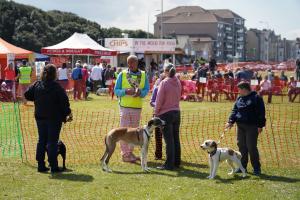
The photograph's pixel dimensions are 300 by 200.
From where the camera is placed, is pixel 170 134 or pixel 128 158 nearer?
pixel 170 134

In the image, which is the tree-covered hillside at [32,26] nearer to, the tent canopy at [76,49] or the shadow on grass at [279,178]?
the tent canopy at [76,49]

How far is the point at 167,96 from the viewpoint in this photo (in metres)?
Result: 8.62

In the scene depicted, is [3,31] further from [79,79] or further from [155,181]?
[155,181]

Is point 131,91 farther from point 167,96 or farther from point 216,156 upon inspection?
point 216,156

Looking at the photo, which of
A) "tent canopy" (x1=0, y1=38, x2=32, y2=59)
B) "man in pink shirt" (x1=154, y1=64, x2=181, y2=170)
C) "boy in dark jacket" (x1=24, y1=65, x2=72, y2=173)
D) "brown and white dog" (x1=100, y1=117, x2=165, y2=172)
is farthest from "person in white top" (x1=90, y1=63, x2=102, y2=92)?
"boy in dark jacket" (x1=24, y1=65, x2=72, y2=173)

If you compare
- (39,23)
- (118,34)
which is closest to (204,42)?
(118,34)

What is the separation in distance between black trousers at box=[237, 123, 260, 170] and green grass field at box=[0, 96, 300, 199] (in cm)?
30

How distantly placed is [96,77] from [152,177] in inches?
781

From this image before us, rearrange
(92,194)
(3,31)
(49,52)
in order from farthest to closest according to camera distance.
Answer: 1. (3,31)
2. (49,52)
3. (92,194)

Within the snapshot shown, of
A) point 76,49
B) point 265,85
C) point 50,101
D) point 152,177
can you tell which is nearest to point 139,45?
point 76,49

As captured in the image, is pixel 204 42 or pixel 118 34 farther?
pixel 204 42

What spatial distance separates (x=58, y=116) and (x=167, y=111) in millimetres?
1846

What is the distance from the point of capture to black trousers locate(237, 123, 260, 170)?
26.9 feet

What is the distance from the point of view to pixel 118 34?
3770 inches
